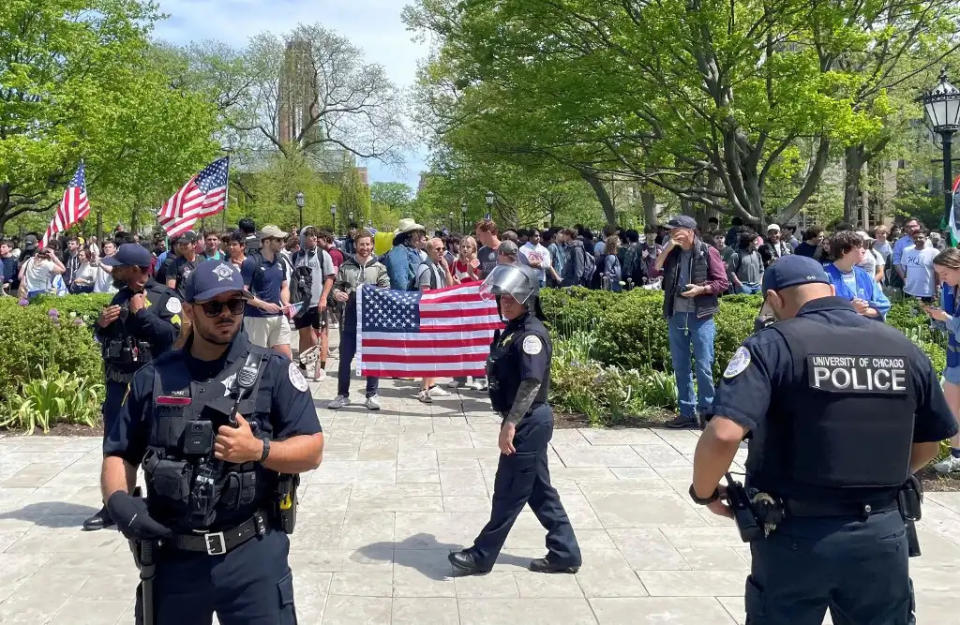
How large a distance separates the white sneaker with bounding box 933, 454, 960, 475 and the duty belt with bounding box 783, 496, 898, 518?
173 inches

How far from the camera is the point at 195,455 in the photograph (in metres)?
2.73

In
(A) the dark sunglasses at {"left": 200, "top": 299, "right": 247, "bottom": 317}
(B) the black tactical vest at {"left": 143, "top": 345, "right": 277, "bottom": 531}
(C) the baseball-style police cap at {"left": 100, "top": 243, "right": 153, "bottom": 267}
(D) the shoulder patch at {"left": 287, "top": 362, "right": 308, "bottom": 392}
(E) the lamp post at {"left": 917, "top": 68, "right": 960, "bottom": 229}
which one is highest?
(E) the lamp post at {"left": 917, "top": 68, "right": 960, "bottom": 229}

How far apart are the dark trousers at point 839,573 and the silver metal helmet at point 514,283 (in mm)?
2122

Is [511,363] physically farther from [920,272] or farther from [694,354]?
[920,272]

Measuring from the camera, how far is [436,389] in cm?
1015

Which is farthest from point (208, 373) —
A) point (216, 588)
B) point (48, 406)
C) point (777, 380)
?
point (48, 406)

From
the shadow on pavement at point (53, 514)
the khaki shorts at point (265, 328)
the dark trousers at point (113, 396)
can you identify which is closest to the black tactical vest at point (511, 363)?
the dark trousers at point (113, 396)

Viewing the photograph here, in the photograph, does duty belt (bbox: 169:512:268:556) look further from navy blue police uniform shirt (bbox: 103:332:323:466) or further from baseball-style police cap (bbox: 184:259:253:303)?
baseball-style police cap (bbox: 184:259:253:303)

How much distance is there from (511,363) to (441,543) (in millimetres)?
1377

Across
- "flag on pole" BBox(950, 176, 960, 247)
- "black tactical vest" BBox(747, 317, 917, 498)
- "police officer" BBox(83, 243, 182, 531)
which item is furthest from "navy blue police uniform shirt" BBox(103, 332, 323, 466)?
"flag on pole" BBox(950, 176, 960, 247)

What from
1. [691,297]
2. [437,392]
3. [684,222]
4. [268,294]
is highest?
[684,222]

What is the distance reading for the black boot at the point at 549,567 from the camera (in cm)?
491

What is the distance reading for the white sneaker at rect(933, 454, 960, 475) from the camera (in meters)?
6.70

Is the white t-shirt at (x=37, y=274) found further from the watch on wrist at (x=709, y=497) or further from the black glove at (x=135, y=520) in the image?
the watch on wrist at (x=709, y=497)
